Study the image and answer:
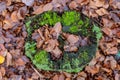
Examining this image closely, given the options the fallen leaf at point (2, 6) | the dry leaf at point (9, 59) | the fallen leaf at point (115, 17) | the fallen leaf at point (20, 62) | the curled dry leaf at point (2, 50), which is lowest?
the fallen leaf at point (20, 62)

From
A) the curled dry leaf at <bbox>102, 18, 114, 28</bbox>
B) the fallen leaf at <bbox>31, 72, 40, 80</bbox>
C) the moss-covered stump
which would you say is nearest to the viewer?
the moss-covered stump

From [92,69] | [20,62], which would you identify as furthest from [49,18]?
[92,69]

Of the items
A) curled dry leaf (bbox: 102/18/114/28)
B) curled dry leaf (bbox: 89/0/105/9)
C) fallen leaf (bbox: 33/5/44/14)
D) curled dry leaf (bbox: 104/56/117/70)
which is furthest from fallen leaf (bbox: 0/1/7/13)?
curled dry leaf (bbox: 104/56/117/70)

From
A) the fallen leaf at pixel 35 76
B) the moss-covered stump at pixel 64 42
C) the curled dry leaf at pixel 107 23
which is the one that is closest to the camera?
the moss-covered stump at pixel 64 42

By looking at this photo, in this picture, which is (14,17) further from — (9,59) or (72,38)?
(72,38)

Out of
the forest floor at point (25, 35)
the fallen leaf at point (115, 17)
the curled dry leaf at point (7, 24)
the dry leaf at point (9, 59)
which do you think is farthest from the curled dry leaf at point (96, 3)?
the dry leaf at point (9, 59)

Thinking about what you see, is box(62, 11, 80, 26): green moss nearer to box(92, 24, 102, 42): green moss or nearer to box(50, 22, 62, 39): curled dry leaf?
box(50, 22, 62, 39): curled dry leaf

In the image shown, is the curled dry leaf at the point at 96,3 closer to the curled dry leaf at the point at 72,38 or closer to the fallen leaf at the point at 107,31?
the fallen leaf at the point at 107,31
